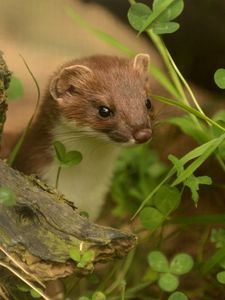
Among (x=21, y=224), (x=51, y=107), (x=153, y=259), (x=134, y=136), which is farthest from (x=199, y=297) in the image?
(x=21, y=224)

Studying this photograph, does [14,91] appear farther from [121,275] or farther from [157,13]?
[121,275]

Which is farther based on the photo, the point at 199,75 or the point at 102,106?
the point at 199,75

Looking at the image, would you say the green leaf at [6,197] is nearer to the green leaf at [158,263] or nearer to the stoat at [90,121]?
the green leaf at [158,263]

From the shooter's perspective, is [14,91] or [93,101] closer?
[14,91]

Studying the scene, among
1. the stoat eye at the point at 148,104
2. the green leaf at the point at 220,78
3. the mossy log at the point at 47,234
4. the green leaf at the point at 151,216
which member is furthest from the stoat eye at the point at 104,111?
the mossy log at the point at 47,234

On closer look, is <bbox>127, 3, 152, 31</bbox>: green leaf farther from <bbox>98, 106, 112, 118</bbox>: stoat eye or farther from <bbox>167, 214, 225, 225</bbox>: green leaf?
<bbox>167, 214, 225, 225</bbox>: green leaf

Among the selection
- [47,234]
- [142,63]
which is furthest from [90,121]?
[47,234]

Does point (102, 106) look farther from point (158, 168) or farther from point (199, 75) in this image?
point (199, 75)
